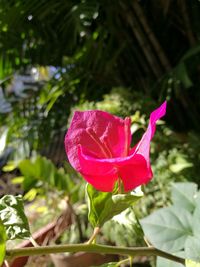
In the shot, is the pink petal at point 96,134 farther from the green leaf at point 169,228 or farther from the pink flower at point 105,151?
the green leaf at point 169,228

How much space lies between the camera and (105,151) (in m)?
0.31

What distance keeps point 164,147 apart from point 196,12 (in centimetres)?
69

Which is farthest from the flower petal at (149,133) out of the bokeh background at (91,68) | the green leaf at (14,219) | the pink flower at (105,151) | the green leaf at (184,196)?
the bokeh background at (91,68)

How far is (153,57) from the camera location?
5.45ft

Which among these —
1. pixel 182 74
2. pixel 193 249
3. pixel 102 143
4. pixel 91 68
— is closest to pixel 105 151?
pixel 102 143

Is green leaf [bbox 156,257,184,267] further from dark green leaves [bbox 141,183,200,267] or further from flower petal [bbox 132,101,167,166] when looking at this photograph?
flower petal [bbox 132,101,167,166]

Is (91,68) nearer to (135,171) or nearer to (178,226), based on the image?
(178,226)

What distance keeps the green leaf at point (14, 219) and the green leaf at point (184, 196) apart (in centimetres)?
29

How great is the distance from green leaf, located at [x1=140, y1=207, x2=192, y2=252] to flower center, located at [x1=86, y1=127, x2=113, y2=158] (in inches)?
8.1

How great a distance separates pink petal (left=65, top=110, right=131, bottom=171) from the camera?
307 mm

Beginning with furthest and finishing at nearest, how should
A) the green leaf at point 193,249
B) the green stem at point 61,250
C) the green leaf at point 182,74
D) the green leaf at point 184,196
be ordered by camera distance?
the green leaf at point 182,74 < the green leaf at point 184,196 < the green leaf at point 193,249 < the green stem at point 61,250

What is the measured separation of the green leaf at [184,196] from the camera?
22.2 inches

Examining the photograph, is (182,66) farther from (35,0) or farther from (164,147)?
(35,0)

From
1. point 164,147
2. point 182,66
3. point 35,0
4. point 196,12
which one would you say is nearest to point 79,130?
point 164,147
